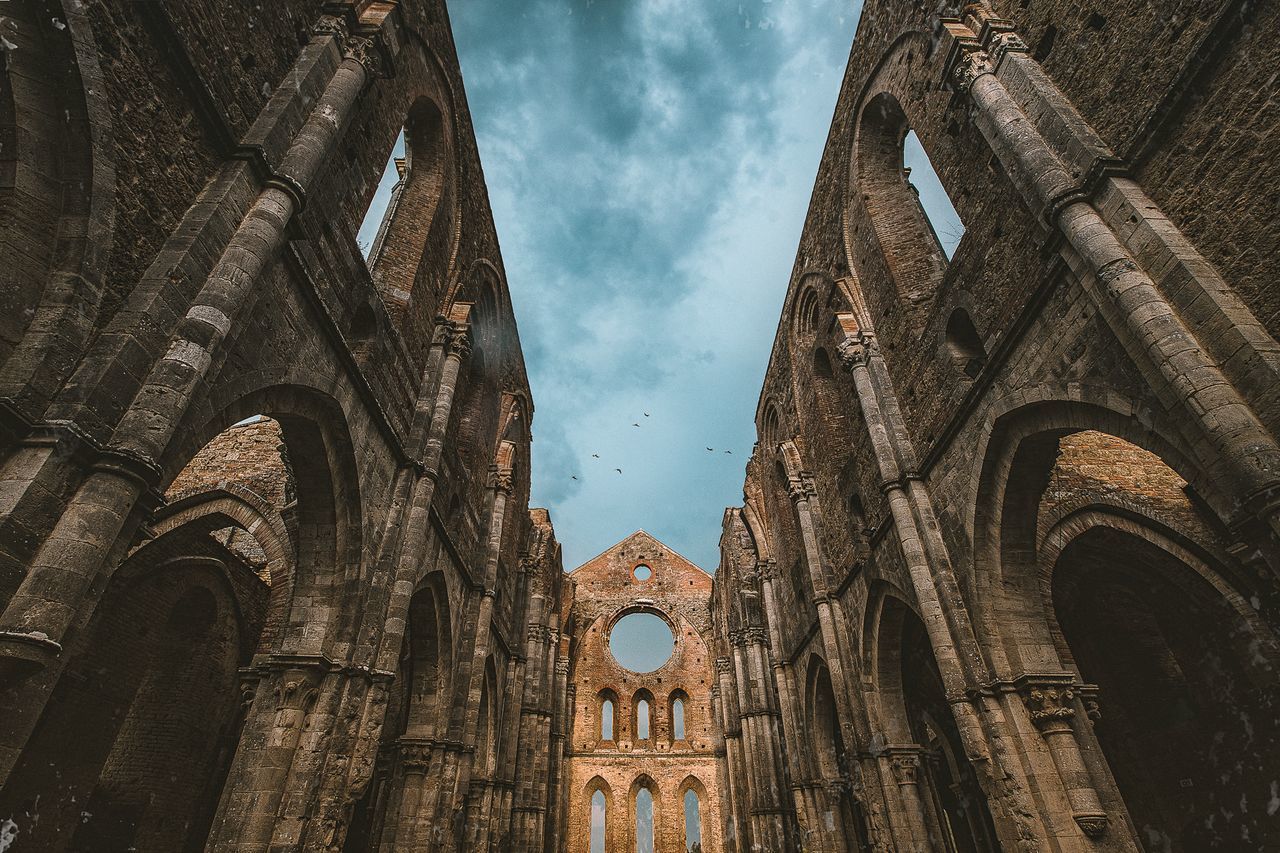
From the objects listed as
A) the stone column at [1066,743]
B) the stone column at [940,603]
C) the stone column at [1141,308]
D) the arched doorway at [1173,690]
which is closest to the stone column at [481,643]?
the stone column at [940,603]

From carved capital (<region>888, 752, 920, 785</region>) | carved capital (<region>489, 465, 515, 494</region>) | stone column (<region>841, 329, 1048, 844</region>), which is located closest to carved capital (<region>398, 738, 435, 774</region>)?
carved capital (<region>489, 465, 515, 494</region>)

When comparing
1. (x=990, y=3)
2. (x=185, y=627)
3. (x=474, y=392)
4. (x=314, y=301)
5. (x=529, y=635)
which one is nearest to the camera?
(x=314, y=301)

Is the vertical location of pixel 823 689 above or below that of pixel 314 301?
below

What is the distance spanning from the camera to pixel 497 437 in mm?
16078

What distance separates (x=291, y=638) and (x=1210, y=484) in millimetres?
8335

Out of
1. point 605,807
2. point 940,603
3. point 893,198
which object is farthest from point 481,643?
point 605,807

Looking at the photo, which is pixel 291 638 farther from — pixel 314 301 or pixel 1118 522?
pixel 1118 522

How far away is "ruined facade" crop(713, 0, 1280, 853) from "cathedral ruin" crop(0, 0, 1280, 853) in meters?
0.05

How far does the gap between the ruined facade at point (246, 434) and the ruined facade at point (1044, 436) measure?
21.9 feet

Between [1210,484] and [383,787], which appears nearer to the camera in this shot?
[1210,484]

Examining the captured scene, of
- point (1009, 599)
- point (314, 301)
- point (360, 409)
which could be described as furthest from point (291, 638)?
point (1009, 599)

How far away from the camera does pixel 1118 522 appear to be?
935cm

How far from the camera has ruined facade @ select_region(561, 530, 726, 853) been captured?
26.0 m

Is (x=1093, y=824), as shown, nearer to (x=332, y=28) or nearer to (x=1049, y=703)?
(x=1049, y=703)
